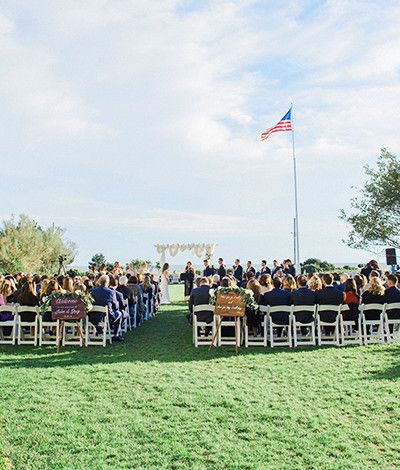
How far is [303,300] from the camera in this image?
12383mm

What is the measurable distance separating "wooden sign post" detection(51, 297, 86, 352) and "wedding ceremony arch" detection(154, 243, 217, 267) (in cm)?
2751

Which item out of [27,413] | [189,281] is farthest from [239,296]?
[189,281]

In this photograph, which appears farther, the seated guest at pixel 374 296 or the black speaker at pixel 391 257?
the black speaker at pixel 391 257

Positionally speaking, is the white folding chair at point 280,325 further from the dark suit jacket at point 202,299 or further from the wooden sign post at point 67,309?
the wooden sign post at point 67,309

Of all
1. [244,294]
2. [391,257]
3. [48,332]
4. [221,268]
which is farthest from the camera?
[391,257]

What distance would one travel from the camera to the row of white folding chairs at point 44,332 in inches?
486

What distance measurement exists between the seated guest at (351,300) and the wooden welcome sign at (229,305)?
2.81 meters

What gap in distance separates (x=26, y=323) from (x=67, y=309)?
125 cm

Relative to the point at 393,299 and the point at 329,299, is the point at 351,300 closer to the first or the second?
the point at 329,299

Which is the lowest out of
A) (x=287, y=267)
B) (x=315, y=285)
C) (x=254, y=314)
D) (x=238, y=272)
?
(x=254, y=314)

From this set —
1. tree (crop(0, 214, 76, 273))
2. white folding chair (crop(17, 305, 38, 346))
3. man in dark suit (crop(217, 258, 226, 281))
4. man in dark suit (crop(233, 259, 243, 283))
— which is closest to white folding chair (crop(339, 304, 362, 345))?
white folding chair (crop(17, 305, 38, 346))

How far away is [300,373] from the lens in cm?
952

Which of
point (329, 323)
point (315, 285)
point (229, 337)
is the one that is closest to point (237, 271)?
point (315, 285)

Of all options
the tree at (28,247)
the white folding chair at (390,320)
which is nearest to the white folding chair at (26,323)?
the white folding chair at (390,320)
